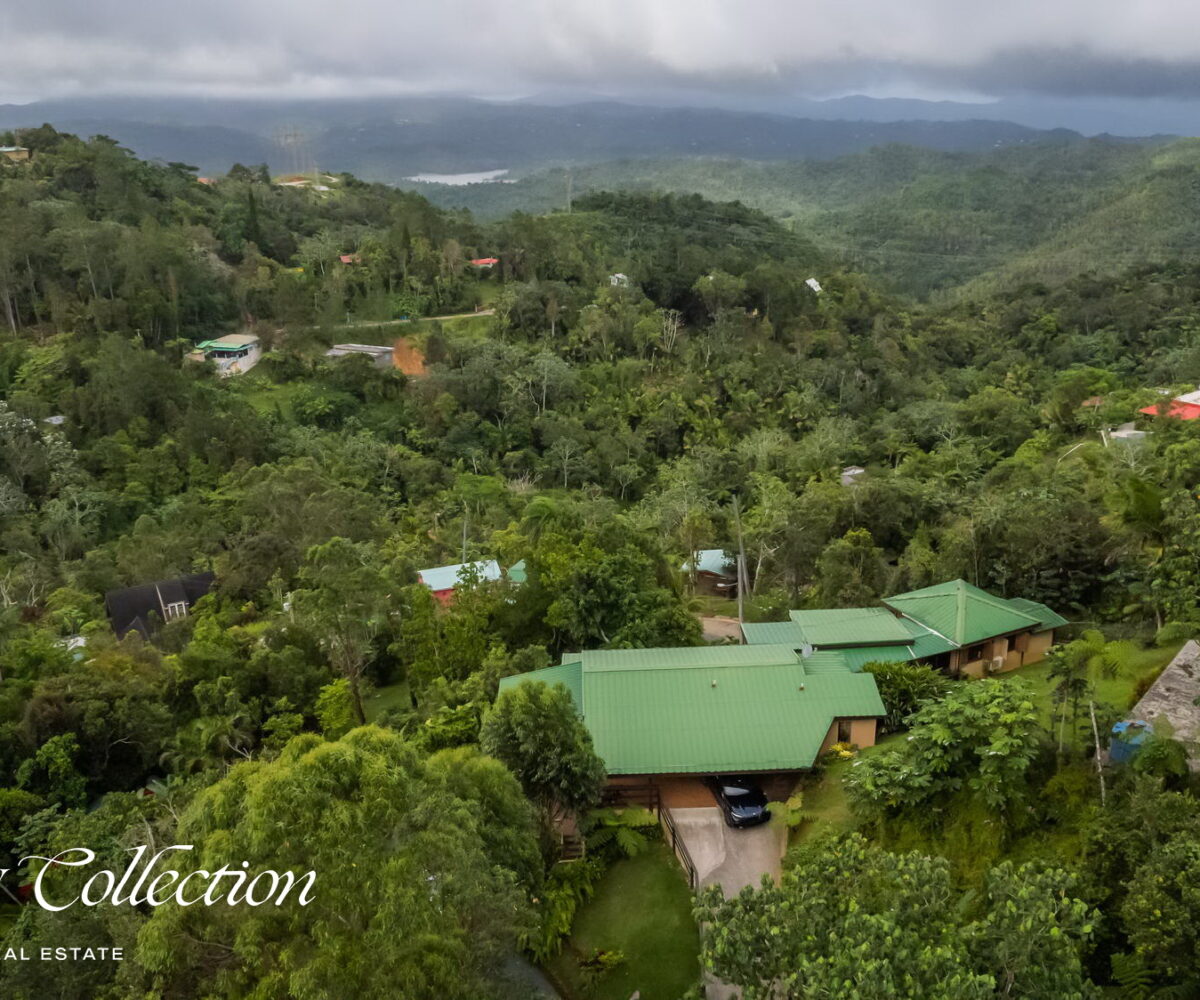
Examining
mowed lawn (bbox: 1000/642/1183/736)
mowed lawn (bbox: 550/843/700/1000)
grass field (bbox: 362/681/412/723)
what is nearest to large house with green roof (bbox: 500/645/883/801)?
mowed lawn (bbox: 550/843/700/1000)

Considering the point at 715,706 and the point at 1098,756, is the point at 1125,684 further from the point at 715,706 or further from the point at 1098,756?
the point at 715,706

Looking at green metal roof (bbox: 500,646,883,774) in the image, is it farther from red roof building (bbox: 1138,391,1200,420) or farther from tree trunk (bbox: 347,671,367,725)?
red roof building (bbox: 1138,391,1200,420)

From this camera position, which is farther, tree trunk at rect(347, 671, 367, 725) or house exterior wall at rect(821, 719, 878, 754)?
tree trunk at rect(347, 671, 367, 725)

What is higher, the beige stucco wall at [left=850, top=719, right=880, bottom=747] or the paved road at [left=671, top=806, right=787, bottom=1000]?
the beige stucco wall at [left=850, top=719, right=880, bottom=747]

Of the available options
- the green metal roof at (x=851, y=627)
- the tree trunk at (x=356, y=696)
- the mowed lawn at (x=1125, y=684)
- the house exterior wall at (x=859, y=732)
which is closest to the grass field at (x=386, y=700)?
the tree trunk at (x=356, y=696)

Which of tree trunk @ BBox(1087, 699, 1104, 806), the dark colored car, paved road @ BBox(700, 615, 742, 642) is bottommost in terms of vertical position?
paved road @ BBox(700, 615, 742, 642)

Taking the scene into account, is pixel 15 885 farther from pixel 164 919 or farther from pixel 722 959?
pixel 722 959

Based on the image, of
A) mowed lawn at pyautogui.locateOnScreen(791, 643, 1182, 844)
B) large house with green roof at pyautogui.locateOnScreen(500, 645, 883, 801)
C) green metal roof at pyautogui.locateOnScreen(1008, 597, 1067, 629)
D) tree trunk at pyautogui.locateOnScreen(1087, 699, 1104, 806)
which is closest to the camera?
tree trunk at pyautogui.locateOnScreen(1087, 699, 1104, 806)

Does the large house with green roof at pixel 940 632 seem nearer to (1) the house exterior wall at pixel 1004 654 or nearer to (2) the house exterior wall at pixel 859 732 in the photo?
(1) the house exterior wall at pixel 1004 654
